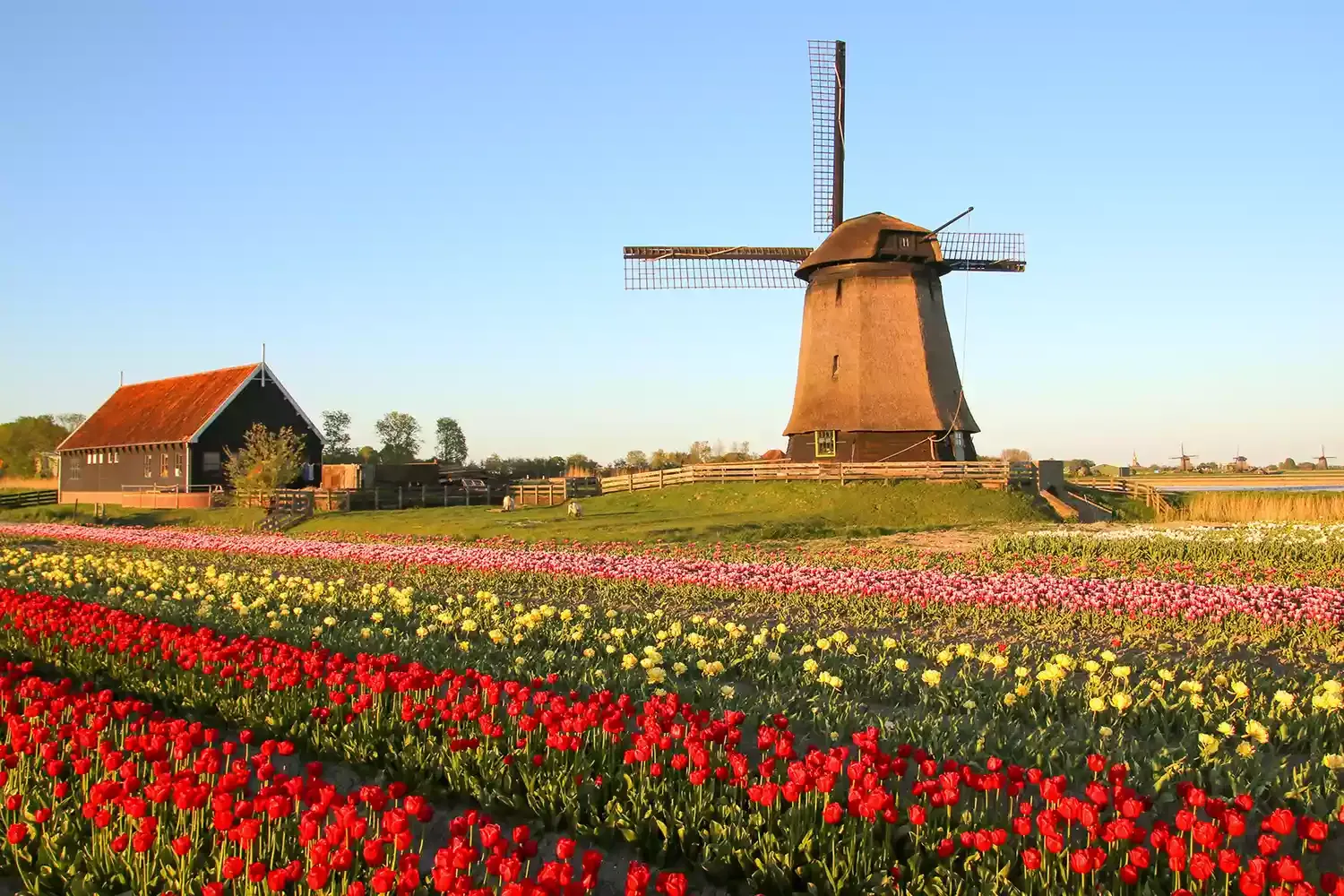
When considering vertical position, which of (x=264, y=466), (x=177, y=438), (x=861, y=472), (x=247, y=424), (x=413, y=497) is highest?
(x=247, y=424)

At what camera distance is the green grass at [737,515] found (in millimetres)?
25797

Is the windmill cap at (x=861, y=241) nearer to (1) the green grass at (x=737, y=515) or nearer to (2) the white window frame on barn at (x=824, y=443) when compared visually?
(2) the white window frame on barn at (x=824, y=443)

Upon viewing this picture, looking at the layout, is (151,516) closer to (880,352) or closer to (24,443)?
(880,352)

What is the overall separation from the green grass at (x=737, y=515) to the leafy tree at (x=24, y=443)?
73.5 m

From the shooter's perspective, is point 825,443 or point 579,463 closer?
point 825,443

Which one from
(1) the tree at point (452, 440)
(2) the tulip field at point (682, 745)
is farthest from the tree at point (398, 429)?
(2) the tulip field at point (682, 745)

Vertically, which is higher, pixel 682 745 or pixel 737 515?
pixel 737 515

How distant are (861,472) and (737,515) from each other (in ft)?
18.2

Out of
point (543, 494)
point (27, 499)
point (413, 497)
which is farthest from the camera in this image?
point (27, 499)

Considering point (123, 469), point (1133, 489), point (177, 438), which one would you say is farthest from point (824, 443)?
point (123, 469)

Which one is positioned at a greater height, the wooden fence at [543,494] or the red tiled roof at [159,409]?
the red tiled roof at [159,409]

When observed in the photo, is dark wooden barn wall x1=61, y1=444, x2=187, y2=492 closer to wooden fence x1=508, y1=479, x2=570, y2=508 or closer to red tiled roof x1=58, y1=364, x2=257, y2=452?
red tiled roof x1=58, y1=364, x2=257, y2=452

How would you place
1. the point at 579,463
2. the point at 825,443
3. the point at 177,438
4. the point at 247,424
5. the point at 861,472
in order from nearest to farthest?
the point at 861,472 < the point at 825,443 < the point at 177,438 < the point at 247,424 < the point at 579,463

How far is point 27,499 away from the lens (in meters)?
48.2
